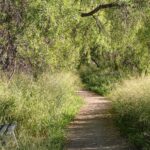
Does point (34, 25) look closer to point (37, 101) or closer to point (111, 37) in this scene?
point (37, 101)

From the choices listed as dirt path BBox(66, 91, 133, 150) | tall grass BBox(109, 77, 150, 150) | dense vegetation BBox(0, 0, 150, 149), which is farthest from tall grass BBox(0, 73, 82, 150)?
tall grass BBox(109, 77, 150, 150)

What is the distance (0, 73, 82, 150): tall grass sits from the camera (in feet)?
34.8

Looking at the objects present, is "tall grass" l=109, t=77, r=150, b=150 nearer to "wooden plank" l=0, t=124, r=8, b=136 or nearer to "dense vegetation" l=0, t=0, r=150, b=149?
"dense vegetation" l=0, t=0, r=150, b=149

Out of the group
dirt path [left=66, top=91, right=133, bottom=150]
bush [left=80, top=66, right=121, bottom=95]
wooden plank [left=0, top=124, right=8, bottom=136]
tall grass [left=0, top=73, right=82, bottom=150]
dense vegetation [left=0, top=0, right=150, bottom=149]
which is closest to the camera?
wooden plank [left=0, top=124, right=8, bottom=136]

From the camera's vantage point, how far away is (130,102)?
14.2 metres

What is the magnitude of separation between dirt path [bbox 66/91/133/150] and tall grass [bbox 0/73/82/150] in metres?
0.33

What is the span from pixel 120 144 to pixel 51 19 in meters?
3.97

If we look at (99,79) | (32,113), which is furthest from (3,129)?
(99,79)

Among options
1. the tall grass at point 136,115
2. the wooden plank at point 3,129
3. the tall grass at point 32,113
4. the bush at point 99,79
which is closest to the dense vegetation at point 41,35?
the tall grass at point 32,113

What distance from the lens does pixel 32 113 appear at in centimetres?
1194

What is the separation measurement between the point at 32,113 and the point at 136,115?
2962 mm

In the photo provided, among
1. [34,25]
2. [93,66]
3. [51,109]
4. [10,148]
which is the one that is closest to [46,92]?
[51,109]

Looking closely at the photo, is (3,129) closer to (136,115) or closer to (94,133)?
(94,133)

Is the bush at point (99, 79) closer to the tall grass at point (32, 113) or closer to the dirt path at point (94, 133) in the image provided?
the dirt path at point (94, 133)
